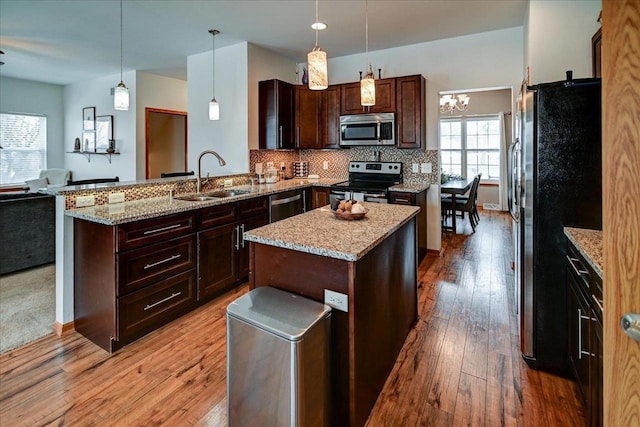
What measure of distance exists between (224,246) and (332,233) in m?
1.64

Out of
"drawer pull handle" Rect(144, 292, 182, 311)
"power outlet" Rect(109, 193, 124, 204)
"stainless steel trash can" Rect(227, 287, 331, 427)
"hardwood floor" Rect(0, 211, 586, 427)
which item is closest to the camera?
"stainless steel trash can" Rect(227, 287, 331, 427)

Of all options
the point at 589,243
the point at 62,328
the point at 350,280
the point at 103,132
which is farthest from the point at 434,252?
the point at 103,132

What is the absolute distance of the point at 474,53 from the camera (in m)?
4.29

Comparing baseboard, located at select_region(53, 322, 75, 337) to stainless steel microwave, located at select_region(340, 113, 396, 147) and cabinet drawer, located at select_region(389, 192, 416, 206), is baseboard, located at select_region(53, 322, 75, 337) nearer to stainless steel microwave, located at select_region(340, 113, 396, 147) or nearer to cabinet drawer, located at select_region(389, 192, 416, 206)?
cabinet drawer, located at select_region(389, 192, 416, 206)

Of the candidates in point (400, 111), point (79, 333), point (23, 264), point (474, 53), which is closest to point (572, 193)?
point (400, 111)

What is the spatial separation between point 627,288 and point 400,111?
3.93 metres

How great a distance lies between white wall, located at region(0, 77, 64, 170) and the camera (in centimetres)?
655

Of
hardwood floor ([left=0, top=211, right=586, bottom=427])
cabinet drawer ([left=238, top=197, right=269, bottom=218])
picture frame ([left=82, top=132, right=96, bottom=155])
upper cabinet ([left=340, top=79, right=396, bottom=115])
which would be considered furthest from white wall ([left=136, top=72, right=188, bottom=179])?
hardwood floor ([left=0, top=211, right=586, bottom=427])

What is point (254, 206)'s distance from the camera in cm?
358

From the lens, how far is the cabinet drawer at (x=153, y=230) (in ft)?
7.55

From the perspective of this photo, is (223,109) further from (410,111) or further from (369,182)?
(410,111)

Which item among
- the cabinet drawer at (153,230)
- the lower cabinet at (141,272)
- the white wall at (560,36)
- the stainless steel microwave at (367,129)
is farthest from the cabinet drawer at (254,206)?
the white wall at (560,36)

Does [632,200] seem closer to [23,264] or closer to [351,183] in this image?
[351,183]

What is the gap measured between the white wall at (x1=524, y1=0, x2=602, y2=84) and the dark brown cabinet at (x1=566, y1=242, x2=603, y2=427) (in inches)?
77.0
